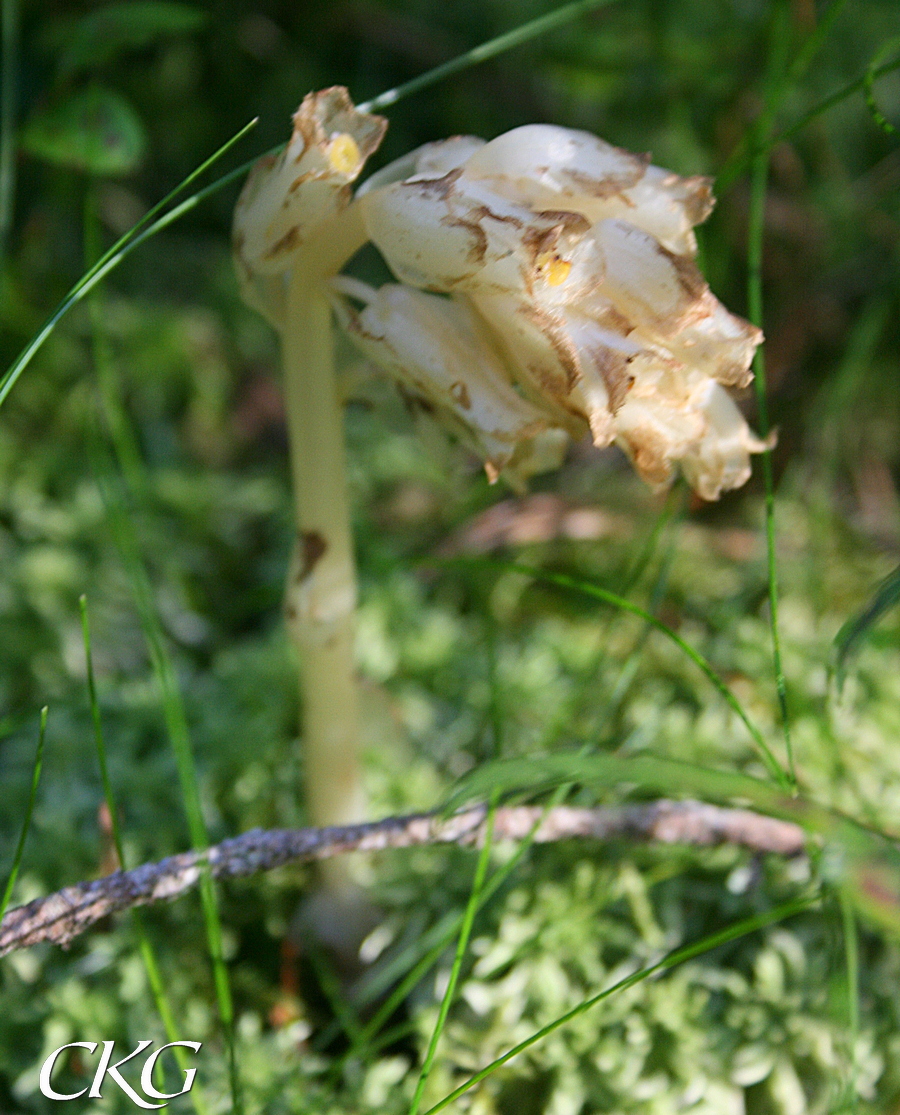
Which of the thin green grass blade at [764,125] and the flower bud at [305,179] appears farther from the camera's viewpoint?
the thin green grass blade at [764,125]

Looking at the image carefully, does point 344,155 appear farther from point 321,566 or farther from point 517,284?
point 321,566

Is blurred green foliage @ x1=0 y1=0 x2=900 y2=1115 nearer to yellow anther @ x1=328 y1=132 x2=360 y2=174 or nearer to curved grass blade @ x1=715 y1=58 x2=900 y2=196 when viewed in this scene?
curved grass blade @ x1=715 y1=58 x2=900 y2=196

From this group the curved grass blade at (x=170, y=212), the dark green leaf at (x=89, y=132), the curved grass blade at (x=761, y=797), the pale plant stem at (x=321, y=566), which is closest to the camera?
the curved grass blade at (x=761, y=797)

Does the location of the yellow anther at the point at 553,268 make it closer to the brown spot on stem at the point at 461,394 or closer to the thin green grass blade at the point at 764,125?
the brown spot on stem at the point at 461,394

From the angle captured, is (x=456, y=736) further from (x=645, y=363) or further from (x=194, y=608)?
(x=645, y=363)

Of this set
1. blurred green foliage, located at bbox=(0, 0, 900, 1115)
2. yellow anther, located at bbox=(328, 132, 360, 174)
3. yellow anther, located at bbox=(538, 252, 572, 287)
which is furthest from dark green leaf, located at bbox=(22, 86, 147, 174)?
yellow anther, located at bbox=(538, 252, 572, 287)

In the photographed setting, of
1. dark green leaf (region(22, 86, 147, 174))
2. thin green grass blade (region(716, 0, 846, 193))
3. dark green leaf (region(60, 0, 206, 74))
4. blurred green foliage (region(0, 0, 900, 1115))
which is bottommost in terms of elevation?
blurred green foliage (region(0, 0, 900, 1115))

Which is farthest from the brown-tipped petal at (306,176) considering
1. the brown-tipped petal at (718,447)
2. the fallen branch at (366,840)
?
the fallen branch at (366,840)

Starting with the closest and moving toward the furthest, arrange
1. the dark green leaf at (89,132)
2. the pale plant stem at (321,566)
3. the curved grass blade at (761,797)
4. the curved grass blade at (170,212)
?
the curved grass blade at (761,797)
the curved grass blade at (170,212)
the pale plant stem at (321,566)
the dark green leaf at (89,132)

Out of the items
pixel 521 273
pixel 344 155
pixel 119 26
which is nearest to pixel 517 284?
pixel 521 273
